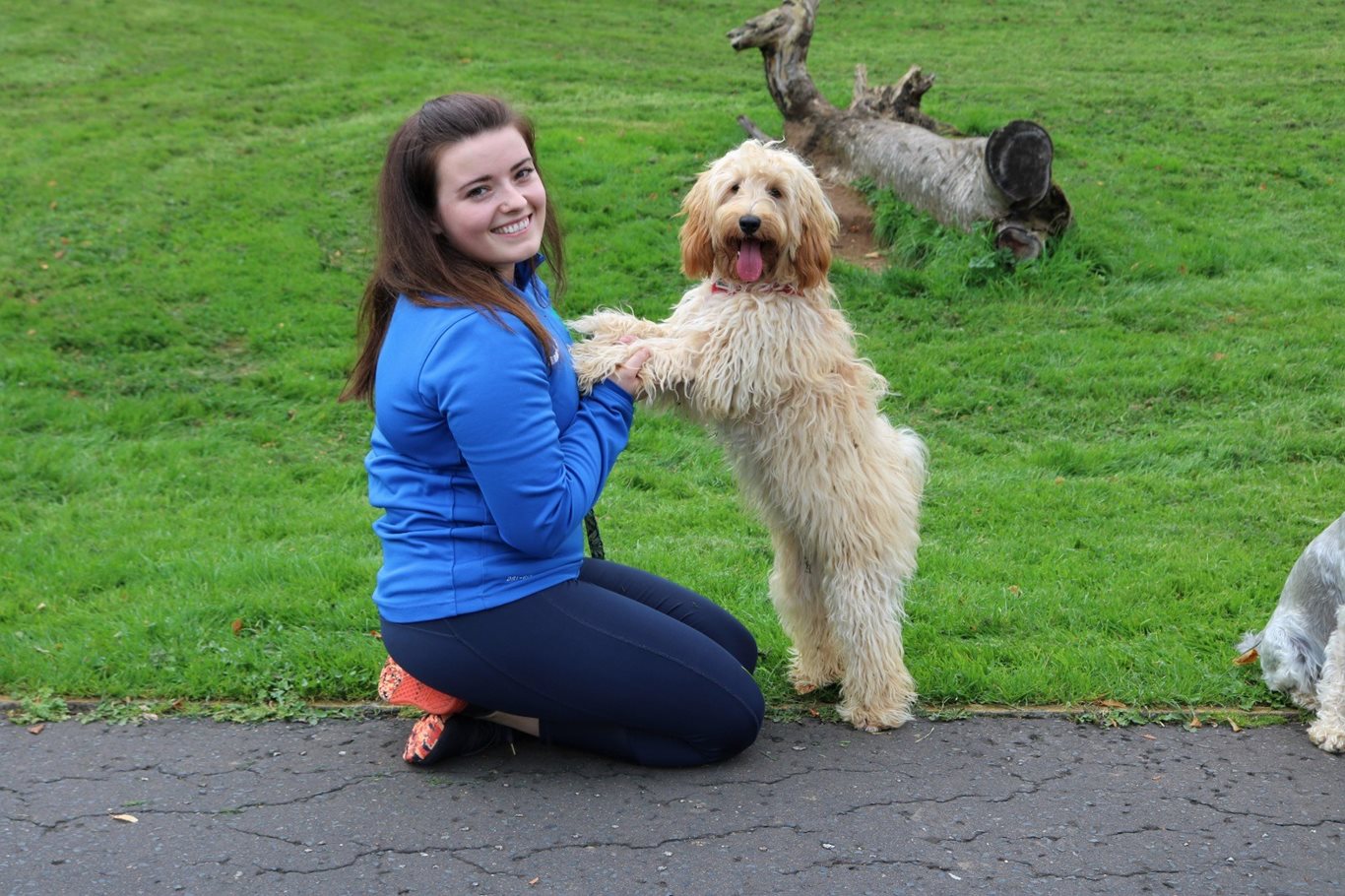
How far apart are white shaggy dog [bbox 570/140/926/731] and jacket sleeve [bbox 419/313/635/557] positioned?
1.57 feet

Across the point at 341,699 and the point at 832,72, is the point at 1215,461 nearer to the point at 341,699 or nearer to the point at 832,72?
the point at 341,699

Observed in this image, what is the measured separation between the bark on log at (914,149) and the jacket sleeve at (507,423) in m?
6.54

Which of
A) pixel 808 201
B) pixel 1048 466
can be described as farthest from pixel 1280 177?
pixel 808 201

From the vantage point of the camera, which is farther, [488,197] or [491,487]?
[488,197]

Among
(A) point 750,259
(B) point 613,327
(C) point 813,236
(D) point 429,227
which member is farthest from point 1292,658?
(D) point 429,227

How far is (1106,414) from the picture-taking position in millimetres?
7402

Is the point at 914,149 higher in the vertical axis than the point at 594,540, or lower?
higher

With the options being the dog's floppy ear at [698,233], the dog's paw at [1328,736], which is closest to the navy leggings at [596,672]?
the dog's floppy ear at [698,233]

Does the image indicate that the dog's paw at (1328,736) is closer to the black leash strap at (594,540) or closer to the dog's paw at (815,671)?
the dog's paw at (815,671)

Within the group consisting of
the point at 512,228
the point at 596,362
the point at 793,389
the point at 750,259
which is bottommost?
the point at 793,389

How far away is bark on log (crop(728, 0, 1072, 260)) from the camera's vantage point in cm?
896

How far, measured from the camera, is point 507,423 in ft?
10.7

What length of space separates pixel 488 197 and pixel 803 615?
1.92m

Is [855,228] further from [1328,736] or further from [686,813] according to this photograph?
[686,813]
